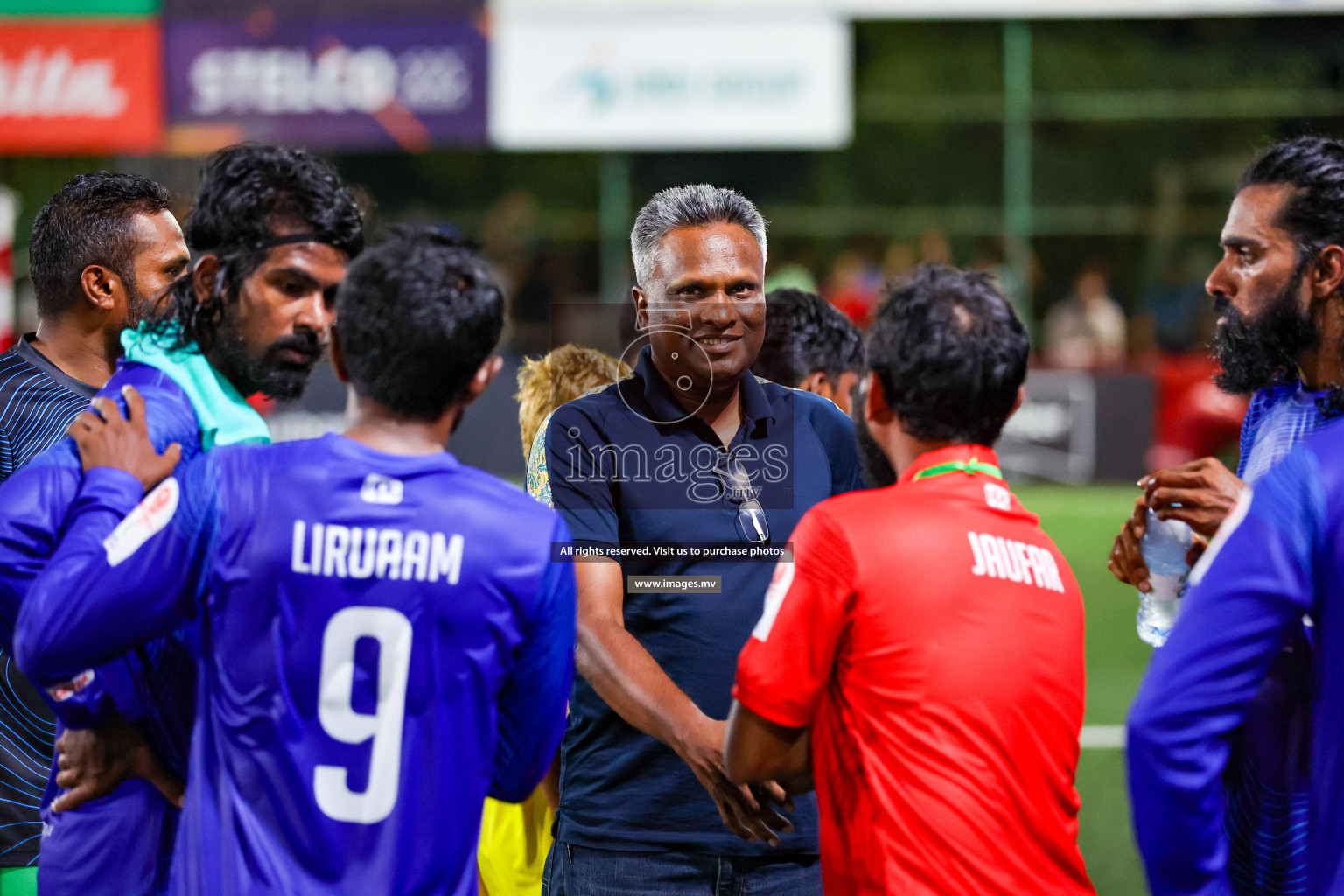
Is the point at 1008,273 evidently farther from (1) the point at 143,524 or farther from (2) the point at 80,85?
(1) the point at 143,524

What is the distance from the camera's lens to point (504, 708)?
2377 mm

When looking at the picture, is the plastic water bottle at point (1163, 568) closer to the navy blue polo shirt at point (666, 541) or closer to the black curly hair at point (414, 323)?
the navy blue polo shirt at point (666, 541)

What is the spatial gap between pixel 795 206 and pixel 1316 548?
69.7 feet

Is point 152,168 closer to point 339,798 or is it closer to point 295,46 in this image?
point 295,46

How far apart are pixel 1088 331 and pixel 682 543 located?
16430 millimetres

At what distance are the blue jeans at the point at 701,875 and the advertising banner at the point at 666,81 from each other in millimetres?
15852

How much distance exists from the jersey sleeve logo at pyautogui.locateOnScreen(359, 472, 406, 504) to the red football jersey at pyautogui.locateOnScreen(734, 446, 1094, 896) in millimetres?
666

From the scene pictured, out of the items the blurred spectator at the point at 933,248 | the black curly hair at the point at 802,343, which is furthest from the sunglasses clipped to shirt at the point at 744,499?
the blurred spectator at the point at 933,248

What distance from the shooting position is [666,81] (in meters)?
18.2

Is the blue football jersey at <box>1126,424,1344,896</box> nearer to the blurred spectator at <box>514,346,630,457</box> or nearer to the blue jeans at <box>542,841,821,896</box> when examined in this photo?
the blue jeans at <box>542,841,821,896</box>

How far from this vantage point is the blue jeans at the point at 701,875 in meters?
2.99

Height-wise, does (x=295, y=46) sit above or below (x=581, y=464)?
above

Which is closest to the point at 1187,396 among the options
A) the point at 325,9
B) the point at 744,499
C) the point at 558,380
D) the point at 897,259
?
the point at 897,259

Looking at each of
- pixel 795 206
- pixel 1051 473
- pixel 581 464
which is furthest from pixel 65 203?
pixel 795 206
